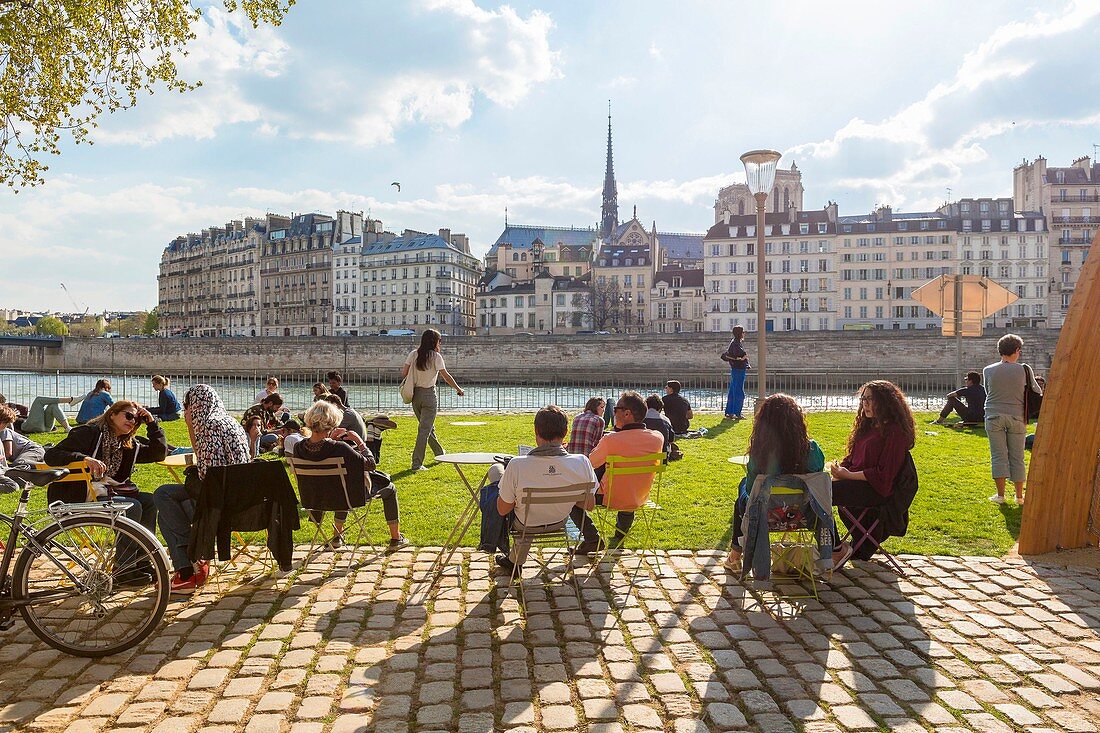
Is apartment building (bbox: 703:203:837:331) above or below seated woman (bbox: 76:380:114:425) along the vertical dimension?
above

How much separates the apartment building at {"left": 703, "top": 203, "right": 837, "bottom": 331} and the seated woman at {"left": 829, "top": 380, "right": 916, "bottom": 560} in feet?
248

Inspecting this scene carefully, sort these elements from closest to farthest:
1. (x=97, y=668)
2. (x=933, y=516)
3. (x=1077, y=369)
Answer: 1. (x=97, y=668)
2. (x=1077, y=369)
3. (x=933, y=516)

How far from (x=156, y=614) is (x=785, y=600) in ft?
11.8

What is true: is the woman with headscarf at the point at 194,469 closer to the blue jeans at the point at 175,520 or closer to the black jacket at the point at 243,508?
the blue jeans at the point at 175,520

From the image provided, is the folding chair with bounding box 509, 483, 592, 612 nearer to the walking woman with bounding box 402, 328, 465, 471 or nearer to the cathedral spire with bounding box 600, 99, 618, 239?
the walking woman with bounding box 402, 328, 465, 471

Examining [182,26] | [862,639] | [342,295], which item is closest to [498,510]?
[862,639]

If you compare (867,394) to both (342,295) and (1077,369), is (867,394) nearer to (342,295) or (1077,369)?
(1077,369)

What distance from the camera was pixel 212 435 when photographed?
5.18 meters

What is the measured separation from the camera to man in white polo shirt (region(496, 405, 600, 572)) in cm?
505

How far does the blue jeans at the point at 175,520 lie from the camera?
205 inches

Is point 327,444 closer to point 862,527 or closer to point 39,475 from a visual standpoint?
point 39,475

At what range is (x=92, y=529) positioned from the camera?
4297mm

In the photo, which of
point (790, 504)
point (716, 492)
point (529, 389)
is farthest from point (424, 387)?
point (529, 389)

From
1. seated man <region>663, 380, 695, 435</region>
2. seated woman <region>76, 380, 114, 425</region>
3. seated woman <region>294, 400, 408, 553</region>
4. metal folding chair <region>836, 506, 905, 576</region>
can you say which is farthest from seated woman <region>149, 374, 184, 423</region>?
metal folding chair <region>836, 506, 905, 576</region>
